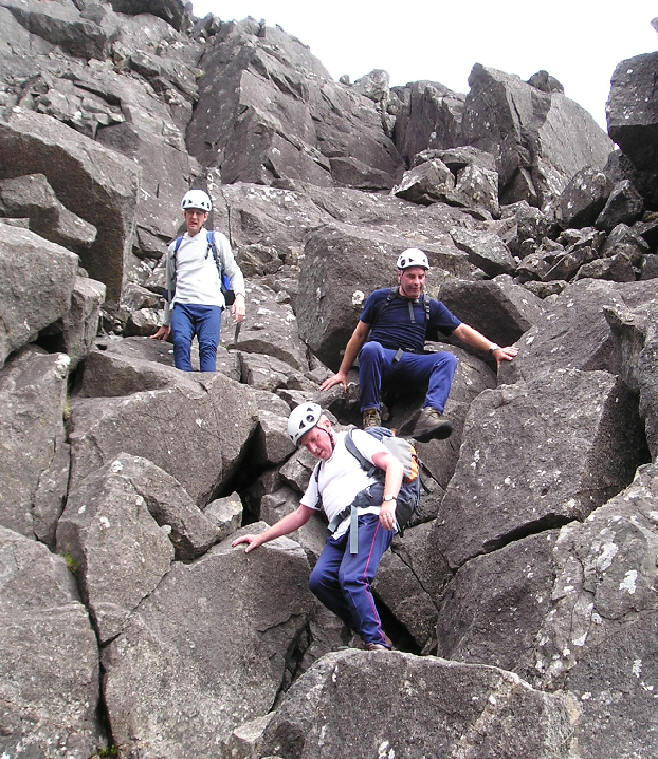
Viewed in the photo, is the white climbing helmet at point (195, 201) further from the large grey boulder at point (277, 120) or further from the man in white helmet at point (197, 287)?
the large grey boulder at point (277, 120)

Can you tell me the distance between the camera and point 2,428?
9258 mm

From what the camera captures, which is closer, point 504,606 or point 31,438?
point 504,606

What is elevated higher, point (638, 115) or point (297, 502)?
point (638, 115)

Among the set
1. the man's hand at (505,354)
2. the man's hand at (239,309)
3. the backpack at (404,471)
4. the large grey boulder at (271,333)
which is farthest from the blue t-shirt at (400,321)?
the backpack at (404,471)

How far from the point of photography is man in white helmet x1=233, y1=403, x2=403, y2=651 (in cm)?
787

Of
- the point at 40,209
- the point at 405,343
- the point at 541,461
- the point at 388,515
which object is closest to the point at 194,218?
the point at 40,209

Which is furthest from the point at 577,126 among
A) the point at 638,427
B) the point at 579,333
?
the point at 638,427

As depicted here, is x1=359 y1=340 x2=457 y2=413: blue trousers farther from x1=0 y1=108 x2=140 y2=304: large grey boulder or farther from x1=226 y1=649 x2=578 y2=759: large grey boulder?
x1=0 y1=108 x2=140 y2=304: large grey boulder

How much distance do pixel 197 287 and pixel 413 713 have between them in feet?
26.7

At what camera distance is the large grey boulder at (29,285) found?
993cm

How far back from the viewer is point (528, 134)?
30078 mm

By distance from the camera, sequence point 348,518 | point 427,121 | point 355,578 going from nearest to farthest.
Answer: point 355,578 < point 348,518 < point 427,121

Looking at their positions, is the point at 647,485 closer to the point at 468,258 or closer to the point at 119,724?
the point at 119,724

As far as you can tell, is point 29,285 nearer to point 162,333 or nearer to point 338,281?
point 162,333
